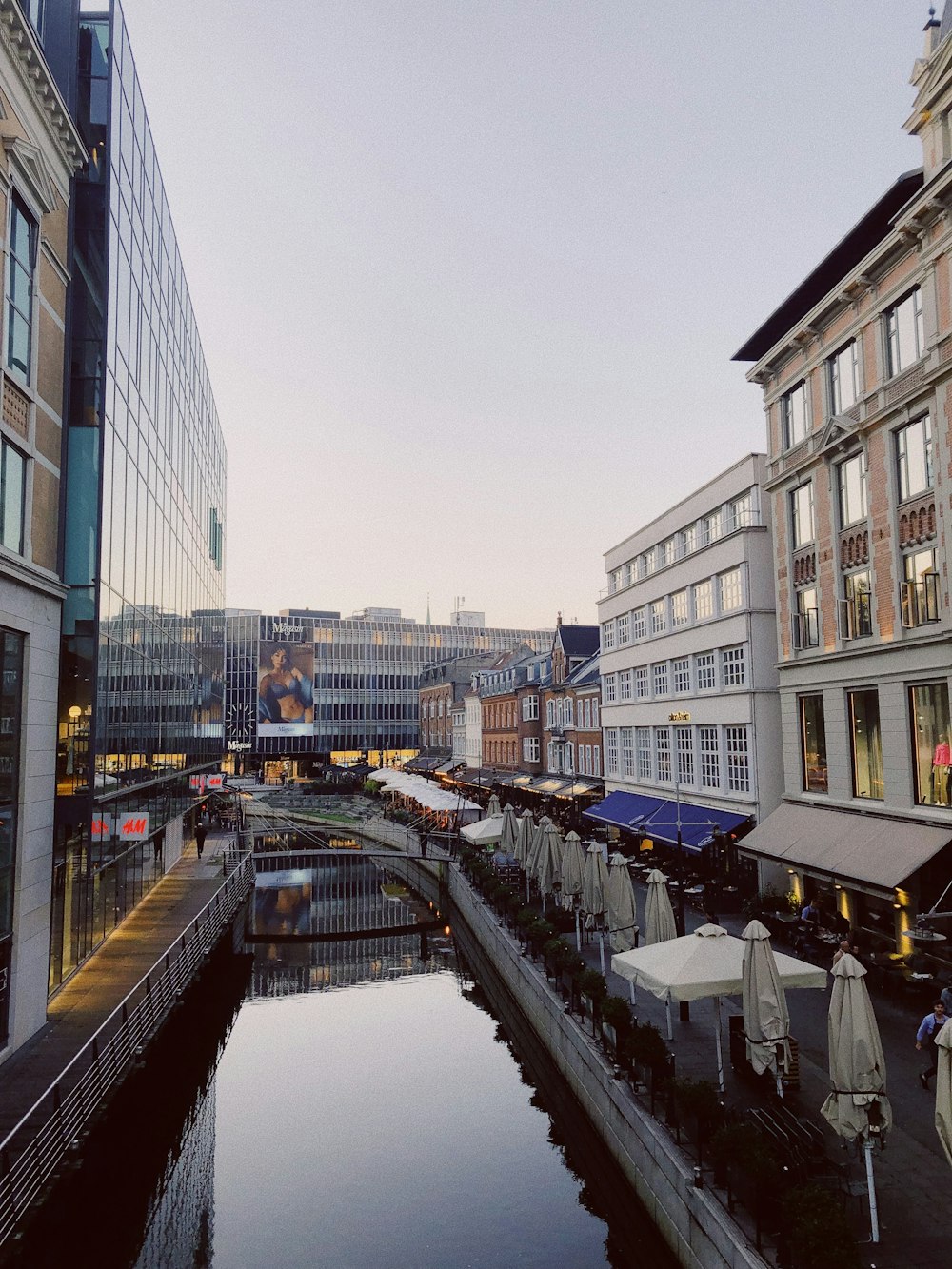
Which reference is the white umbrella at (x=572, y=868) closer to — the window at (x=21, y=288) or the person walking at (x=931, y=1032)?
the person walking at (x=931, y=1032)

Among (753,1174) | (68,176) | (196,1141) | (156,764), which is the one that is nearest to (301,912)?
(156,764)

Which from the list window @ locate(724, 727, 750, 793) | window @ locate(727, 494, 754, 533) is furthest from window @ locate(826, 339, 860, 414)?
window @ locate(724, 727, 750, 793)

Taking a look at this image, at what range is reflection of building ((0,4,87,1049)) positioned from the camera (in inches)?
722

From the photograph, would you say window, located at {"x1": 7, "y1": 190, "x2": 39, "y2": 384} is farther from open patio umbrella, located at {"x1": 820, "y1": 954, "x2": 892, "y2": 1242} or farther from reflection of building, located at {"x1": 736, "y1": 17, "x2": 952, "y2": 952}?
reflection of building, located at {"x1": 736, "y1": 17, "x2": 952, "y2": 952}

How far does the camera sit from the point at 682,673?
A: 39156 mm

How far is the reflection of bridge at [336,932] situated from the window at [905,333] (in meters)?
25.7

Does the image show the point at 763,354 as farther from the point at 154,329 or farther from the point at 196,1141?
the point at 196,1141

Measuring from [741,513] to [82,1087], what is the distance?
1089 inches

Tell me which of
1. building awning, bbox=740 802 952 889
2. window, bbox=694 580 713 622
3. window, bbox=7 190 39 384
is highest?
window, bbox=7 190 39 384

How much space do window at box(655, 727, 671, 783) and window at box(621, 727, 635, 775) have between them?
3149mm

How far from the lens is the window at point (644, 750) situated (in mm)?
42719

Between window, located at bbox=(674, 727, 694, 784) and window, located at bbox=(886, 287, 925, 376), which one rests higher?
window, located at bbox=(886, 287, 925, 376)

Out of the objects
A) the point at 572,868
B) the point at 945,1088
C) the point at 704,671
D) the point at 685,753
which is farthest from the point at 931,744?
the point at 685,753

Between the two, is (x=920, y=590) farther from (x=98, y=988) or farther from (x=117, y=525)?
(x=98, y=988)
